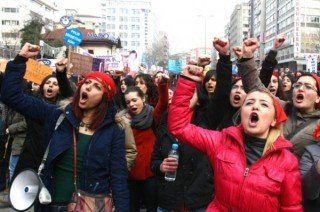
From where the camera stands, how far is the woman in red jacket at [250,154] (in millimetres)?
2566

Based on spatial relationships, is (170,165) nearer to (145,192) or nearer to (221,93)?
(221,93)

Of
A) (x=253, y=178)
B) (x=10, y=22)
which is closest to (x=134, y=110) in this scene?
(x=253, y=178)

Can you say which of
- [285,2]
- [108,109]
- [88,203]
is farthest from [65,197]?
[285,2]

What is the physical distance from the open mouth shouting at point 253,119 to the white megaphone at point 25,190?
1.46 meters

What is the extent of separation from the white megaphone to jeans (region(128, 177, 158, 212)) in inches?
80.9

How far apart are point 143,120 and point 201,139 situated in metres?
2.24

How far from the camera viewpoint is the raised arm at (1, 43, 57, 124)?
319 centimetres

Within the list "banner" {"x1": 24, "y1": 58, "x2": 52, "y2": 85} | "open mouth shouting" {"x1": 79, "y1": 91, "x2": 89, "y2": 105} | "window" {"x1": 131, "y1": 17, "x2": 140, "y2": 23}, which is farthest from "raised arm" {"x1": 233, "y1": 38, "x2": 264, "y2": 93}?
"window" {"x1": 131, "y1": 17, "x2": 140, "y2": 23}

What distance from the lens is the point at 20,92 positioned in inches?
127

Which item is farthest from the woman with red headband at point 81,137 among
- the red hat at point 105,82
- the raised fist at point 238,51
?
the raised fist at point 238,51

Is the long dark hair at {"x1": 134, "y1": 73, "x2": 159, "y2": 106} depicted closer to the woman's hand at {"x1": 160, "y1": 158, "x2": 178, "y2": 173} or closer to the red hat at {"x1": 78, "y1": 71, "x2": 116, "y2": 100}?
the woman's hand at {"x1": 160, "y1": 158, "x2": 178, "y2": 173}

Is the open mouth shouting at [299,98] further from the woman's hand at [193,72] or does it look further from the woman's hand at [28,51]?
the woman's hand at [28,51]

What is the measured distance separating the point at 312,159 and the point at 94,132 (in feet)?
4.96

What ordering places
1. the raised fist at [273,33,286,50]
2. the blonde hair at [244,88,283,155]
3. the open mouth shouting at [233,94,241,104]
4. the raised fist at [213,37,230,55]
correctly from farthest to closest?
the open mouth shouting at [233,94,241,104] < the raised fist at [273,33,286,50] < the raised fist at [213,37,230,55] < the blonde hair at [244,88,283,155]
